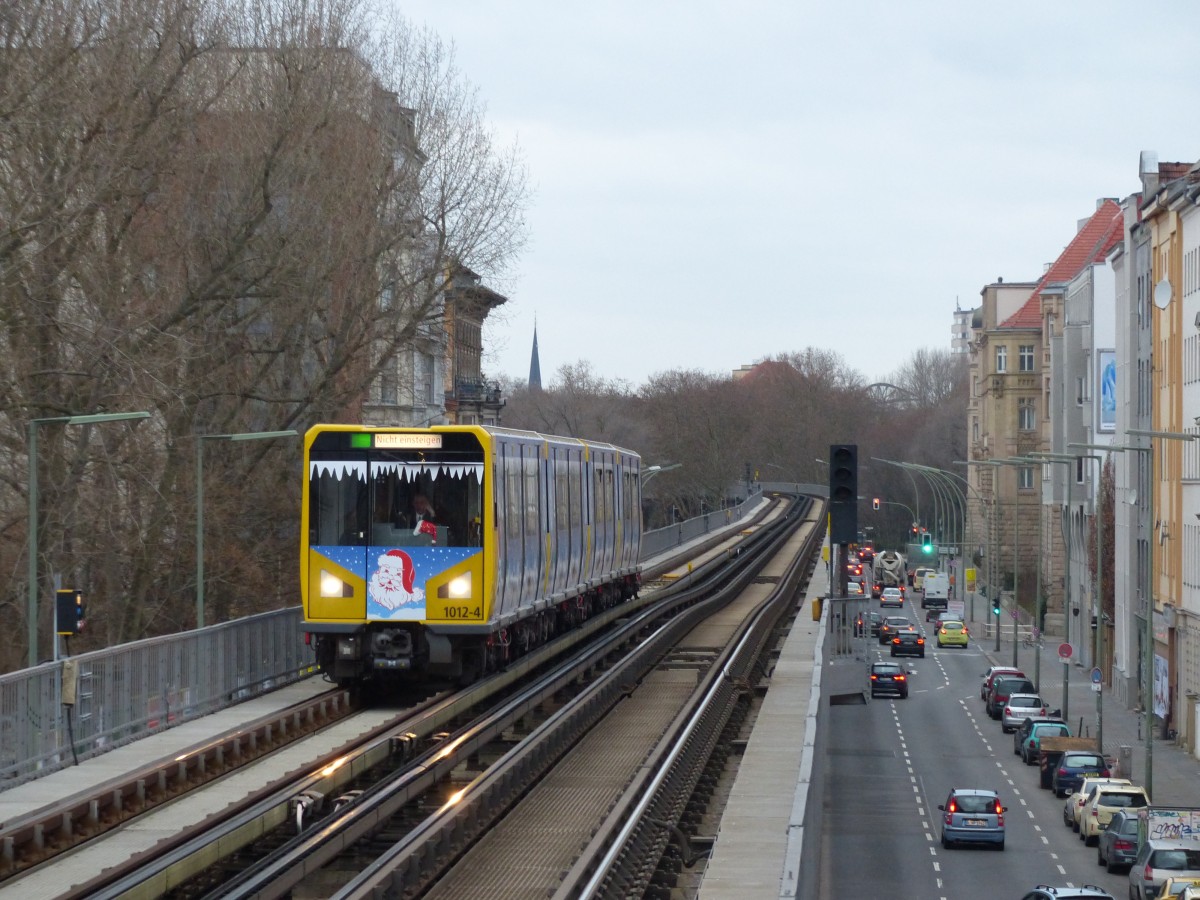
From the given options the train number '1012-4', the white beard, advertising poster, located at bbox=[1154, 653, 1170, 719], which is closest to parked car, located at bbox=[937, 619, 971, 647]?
advertising poster, located at bbox=[1154, 653, 1170, 719]

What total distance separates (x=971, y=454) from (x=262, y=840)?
112160 mm

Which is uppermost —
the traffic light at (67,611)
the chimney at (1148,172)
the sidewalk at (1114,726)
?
the chimney at (1148,172)

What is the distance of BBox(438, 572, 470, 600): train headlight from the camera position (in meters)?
23.5

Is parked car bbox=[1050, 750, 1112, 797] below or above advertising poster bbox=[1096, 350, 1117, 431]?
below

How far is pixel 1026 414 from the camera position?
10956cm

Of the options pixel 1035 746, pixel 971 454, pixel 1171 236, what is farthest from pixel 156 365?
pixel 971 454

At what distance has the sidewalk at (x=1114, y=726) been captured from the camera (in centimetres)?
4078

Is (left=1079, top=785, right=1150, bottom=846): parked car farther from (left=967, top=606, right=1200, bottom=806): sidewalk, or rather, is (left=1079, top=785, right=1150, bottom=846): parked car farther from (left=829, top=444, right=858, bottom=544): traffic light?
(left=829, top=444, right=858, bottom=544): traffic light

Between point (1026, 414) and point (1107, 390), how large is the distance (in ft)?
144

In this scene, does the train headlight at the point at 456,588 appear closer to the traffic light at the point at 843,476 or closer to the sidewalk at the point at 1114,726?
the traffic light at the point at 843,476

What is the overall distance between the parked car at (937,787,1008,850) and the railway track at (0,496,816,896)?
37.3ft

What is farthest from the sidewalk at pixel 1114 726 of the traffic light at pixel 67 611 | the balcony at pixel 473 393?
the balcony at pixel 473 393

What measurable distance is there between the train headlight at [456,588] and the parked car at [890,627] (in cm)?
5810

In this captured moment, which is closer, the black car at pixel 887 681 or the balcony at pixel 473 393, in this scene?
the black car at pixel 887 681
